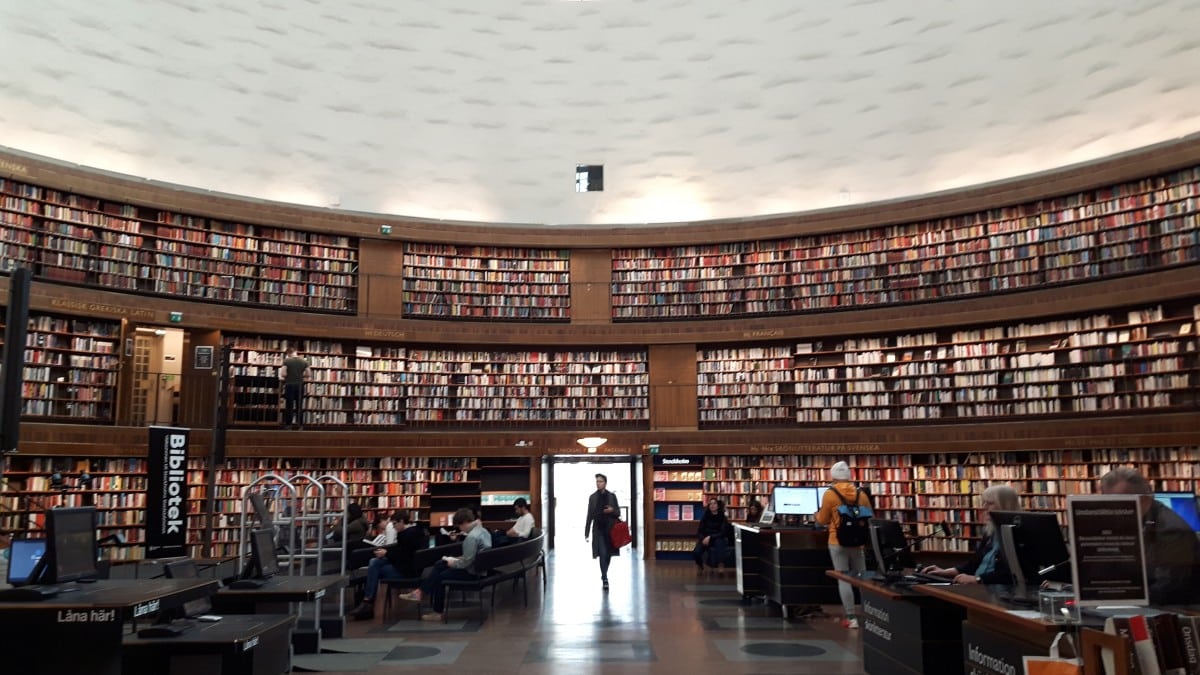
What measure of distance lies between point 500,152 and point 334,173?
105 inches

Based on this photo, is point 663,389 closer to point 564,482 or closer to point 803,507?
point 564,482

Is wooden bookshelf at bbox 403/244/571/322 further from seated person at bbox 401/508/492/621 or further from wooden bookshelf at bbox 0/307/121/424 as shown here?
seated person at bbox 401/508/492/621

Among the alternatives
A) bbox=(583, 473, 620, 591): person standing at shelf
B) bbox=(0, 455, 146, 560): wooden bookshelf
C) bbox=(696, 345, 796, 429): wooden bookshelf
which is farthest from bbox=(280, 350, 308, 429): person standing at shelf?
bbox=(696, 345, 796, 429): wooden bookshelf

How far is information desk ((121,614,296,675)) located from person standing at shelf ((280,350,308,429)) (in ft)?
26.3

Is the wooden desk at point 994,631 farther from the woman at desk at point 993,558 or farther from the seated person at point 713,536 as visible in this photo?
the seated person at point 713,536

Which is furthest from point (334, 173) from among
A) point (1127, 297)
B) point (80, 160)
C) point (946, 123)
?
point (1127, 297)

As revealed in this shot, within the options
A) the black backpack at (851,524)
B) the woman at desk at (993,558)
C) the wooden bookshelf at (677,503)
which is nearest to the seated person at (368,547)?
the black backpack at (851,524)

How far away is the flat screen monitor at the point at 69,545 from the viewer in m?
4.16

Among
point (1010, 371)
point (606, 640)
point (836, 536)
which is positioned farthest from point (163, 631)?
point (1010, 371)

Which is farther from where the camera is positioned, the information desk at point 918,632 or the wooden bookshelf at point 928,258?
the wooden bookshelf at point 928,258

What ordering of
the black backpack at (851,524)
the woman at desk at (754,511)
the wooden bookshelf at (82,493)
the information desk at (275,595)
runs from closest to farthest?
the information desk at (275,595), the black backpack at (851,524), the wooden bookshelf at (82,493), the woman at desk at (754,511)

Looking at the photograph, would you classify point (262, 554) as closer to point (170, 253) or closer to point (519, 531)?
point (519, 531)

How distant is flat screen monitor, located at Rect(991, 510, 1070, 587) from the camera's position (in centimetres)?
430

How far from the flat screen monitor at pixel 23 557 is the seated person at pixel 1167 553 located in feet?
16.6
